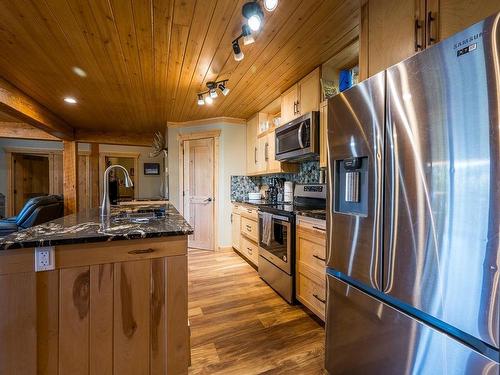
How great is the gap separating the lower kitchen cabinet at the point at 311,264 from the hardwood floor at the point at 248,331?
173 mm

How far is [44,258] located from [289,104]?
2.59m

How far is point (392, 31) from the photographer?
1.32m

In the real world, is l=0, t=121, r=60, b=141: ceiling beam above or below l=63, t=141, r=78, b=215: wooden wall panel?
above

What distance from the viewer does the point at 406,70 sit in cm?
105

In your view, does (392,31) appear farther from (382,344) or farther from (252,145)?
(252,145)

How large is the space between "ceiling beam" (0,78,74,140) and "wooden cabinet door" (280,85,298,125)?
3117 millimetres

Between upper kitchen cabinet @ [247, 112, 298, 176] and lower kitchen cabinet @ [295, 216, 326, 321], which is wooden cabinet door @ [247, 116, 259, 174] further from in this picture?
lower kitchen cabinet @ [295, 216, 326, 321]

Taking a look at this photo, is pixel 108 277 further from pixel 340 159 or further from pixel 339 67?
pixel 339 67

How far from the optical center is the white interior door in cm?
436

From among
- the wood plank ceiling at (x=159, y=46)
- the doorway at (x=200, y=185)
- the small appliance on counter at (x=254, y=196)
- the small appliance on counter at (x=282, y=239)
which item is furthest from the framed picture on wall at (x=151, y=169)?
the small appliance on counter at (x=282, y=239)

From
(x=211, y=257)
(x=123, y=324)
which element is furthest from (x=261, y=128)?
(x=123, y=324)

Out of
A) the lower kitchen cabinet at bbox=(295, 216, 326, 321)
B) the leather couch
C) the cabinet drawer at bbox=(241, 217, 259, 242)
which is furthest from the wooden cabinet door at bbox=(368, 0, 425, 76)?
the leather couch

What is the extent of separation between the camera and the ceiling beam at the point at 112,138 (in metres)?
5.37

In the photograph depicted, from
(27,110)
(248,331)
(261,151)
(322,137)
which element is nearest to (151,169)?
(27,110)
